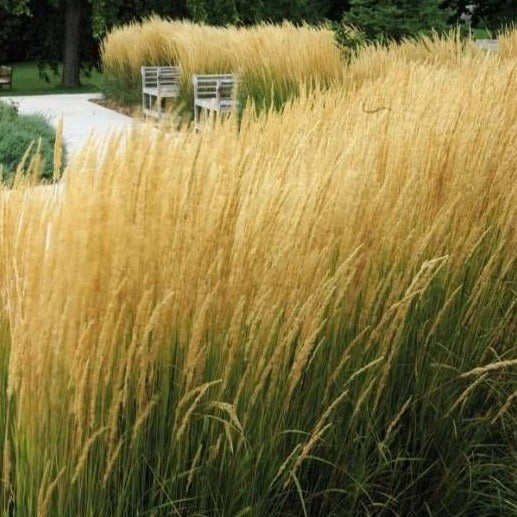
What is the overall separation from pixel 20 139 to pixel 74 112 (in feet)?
22.6

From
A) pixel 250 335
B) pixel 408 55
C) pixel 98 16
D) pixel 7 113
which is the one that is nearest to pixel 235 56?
pixel 7 113

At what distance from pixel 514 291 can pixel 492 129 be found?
1.98 ft

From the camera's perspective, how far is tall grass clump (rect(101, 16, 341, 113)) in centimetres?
1030

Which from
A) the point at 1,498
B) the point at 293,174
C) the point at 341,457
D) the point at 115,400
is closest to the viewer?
the point at 115,400

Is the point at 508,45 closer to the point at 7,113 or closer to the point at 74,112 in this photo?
the point at 7,113

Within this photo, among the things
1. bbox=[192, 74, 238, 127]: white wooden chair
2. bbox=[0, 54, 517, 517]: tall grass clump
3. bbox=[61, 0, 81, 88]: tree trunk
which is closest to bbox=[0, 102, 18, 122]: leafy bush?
bbox=[192, 74, 238, 127]: white wooden chair

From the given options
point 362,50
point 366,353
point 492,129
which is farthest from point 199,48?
point 366,353

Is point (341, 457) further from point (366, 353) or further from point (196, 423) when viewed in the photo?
point (196, 423)

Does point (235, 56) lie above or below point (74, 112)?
Result: above

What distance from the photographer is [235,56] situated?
12531 mm

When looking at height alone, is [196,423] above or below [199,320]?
below

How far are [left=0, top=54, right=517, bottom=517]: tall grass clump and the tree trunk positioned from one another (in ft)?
67.0

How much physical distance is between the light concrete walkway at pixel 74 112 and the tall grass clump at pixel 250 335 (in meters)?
8.91

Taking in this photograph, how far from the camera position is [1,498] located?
215 cm
